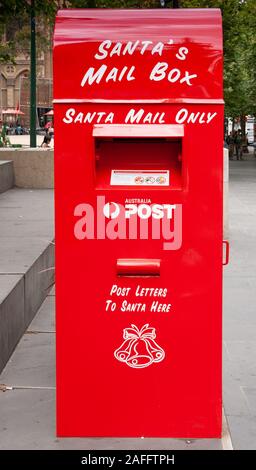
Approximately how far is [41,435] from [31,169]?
13449 millimetres

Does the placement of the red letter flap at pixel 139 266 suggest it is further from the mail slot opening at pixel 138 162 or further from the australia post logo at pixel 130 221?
the mail slot opening at pixel 138 162

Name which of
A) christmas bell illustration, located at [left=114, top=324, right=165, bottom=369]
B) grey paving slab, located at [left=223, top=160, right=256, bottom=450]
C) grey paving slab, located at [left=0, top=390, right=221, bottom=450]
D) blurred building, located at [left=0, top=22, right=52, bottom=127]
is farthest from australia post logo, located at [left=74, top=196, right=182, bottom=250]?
blurred building, located at [left=0, top=22, right=52, bottom=127]

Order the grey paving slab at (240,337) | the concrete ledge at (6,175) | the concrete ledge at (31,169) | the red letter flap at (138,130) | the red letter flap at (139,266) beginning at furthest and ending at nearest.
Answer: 1. the concrete ledge at (31,169)
2. the concrete ledge at (6,175)
3. the grey paving slab at (240,337)
4. the red letter flap at (139,266)
5. the red letter flap at (138,130)

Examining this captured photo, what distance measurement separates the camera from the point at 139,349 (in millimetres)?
4332

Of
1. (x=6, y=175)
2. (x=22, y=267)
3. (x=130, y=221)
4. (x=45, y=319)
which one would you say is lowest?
(x=45, y=319)

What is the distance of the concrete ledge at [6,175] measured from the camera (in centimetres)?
1595

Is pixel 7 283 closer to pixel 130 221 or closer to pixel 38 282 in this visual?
pixel 38 282

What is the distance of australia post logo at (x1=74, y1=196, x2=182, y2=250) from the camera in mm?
4203

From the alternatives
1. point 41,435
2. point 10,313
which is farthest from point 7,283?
point 41,435

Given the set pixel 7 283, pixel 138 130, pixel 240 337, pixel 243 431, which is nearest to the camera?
pixel 138 130

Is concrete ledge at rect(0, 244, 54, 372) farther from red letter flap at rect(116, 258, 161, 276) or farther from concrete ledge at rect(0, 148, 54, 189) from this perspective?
concrete ledge at rect(0, 148, 54, 189)

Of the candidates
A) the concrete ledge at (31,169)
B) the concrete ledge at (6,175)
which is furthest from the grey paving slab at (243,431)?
the concrete ledge at (31,169)

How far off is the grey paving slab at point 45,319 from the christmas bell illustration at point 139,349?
282cm

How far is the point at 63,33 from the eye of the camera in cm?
418
